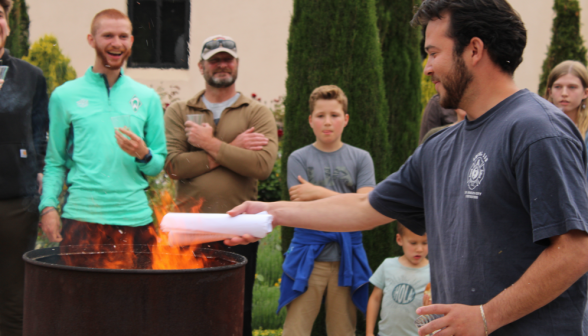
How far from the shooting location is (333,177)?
412 centimetres

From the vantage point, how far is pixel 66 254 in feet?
7.91

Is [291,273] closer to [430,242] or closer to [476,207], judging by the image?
[430,242]

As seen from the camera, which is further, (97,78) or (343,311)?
(343,311)

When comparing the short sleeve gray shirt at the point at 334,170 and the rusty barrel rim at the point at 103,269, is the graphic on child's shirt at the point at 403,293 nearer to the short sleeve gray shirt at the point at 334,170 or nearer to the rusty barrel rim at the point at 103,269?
the short sleeve gray shirt at the point at 334,170

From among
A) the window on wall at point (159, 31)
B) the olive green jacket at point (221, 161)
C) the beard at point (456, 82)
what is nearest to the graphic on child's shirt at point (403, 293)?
the olive green jacket at point (221, 161)

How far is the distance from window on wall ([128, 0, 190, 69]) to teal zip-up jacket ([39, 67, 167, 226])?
444 centimetres

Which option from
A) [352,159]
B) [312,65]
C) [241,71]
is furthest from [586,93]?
[241,71]

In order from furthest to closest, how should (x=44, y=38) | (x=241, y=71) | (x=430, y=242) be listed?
(x=241, y=71), (x=44, y=38), (x=430, y=242)

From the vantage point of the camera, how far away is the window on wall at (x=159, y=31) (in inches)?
315

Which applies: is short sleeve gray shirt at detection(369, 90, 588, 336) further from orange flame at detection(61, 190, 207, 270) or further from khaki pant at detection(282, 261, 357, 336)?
khaki pant at detection(282, 261, 357, 336)

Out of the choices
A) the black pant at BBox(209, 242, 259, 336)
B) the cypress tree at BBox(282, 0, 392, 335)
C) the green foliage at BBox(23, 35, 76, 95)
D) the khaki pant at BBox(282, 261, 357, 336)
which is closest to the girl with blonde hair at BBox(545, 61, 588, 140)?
the cypress tree at BBox(282, 0, 392, 335)

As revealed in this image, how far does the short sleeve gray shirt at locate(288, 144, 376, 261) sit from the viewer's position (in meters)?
4.12

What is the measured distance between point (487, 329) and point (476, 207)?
39 centimetres

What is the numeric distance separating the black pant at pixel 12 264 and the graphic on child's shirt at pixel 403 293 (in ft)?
8.23
